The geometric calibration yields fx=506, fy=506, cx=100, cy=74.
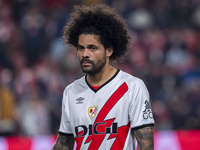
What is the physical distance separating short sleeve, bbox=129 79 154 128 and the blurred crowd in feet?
17.8

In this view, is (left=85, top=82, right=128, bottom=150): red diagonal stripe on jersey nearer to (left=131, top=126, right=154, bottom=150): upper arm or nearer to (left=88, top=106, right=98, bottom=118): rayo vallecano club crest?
(left=88, top=106, right=98, bottom=118): rayo vallecano club crest

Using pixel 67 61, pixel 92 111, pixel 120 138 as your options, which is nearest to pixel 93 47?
pixel 92 111

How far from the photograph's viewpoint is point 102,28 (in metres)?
4.57

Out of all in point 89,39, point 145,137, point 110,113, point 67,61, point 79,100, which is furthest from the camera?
point 67,61

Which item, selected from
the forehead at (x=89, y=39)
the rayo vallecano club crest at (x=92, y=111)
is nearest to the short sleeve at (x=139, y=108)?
the rayo vallecano club crest at (x=92, y=111)

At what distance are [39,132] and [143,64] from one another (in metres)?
2.79

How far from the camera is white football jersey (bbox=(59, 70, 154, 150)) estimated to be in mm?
4297

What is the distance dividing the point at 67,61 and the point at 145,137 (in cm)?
730

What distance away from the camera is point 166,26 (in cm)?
1206

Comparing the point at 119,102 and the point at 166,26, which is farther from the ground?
the point at 166,26

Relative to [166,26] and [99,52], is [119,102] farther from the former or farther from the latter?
[166,26]

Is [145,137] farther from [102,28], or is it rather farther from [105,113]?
[102,28]

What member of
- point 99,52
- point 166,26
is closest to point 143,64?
point 166,26

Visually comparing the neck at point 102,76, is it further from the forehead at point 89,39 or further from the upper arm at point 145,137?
the upper arm at point 145,137
